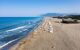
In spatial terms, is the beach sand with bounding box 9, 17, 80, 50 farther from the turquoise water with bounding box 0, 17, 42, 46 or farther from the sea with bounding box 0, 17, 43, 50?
the turquoise water with bounding box 0, 17, 42, 46

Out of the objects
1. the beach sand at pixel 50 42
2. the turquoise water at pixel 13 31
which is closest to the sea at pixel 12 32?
the turquoise water at pixel 13 31

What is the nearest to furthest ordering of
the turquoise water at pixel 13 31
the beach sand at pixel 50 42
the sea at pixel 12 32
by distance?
1. the beach sand at pixel 50 42
2. the sea at pixel 12 32
3. the turquoise water at pixel 13 31

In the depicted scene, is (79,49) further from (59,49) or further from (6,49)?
(6,49)

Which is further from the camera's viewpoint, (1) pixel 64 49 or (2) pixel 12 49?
(2) pixel 12 49

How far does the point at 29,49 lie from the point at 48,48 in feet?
4.20

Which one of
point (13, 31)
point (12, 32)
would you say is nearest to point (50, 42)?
point (12, 32)

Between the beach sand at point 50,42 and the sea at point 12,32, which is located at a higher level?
the beach sand at point 50,42

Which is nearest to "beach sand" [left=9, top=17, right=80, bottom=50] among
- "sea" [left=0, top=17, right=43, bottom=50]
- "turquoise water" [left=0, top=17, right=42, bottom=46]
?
"sea" [left=0, top=17, right=43, bottom=50]

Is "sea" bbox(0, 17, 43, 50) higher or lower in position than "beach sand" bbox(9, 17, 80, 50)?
lower

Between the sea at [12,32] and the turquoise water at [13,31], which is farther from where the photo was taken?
the turquoise water at [13,31]

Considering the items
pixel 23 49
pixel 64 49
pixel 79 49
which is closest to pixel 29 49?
pixel 23 49

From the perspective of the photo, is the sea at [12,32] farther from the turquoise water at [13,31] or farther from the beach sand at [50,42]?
the beach sand at [50,42]

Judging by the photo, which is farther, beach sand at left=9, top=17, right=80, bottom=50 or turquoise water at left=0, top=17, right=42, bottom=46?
turquoise water at left=0, top=17, right=42, bottom=46

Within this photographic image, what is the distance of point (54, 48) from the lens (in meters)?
12.1
